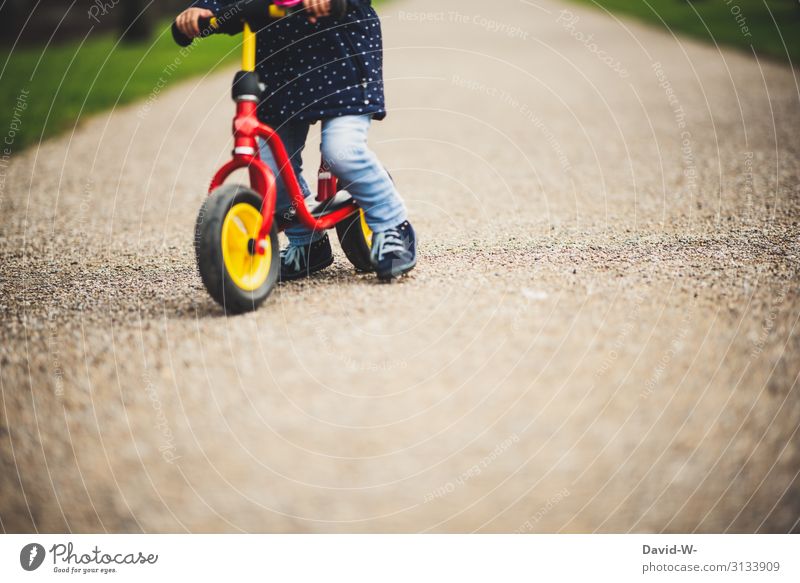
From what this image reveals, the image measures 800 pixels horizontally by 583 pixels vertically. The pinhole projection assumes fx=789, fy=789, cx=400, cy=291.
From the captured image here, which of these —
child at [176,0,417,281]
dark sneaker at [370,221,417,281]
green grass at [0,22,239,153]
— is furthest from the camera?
green grass at [0,22,239,153]

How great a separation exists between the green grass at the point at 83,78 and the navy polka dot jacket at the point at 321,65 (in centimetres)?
480

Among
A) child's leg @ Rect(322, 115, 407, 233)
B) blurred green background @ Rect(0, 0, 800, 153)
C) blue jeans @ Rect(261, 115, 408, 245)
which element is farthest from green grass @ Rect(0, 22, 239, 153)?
child's leg @ Rect(322, 115, 407, 233)

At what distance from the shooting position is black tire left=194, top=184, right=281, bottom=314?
8.10 ft

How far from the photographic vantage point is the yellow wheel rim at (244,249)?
8.52 ft

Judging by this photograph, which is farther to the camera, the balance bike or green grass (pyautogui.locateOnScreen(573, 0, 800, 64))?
green grass (pyautogui.locateOnScreen(573, 0, 800, 64))

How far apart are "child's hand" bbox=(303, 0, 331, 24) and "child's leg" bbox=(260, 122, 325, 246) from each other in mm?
471

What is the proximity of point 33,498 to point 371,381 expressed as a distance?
0.93 m

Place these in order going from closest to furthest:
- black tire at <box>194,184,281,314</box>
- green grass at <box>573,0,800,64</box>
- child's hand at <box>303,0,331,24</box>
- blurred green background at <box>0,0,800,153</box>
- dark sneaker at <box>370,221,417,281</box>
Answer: black tire at <box>194,184,281,314</box> < child's hand at <box>303,0,331,24</box> < dark sneaker at <box>370,221,417,281</box> < blurred green background at <box>0,0,800,153</box> < green grass at <box>573,0,800,64</box>

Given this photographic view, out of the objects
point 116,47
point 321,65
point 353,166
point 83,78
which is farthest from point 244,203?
point 116,47

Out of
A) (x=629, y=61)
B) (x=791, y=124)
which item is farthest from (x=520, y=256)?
(x=629, y=61)

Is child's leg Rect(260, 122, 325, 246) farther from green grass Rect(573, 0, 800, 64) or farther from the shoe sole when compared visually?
→ green grass Rect(573, 0, 800, 64)

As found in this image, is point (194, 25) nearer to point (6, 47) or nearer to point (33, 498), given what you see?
point (33, 498)

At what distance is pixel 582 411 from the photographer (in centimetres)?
211

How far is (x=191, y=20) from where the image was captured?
2.63 m
